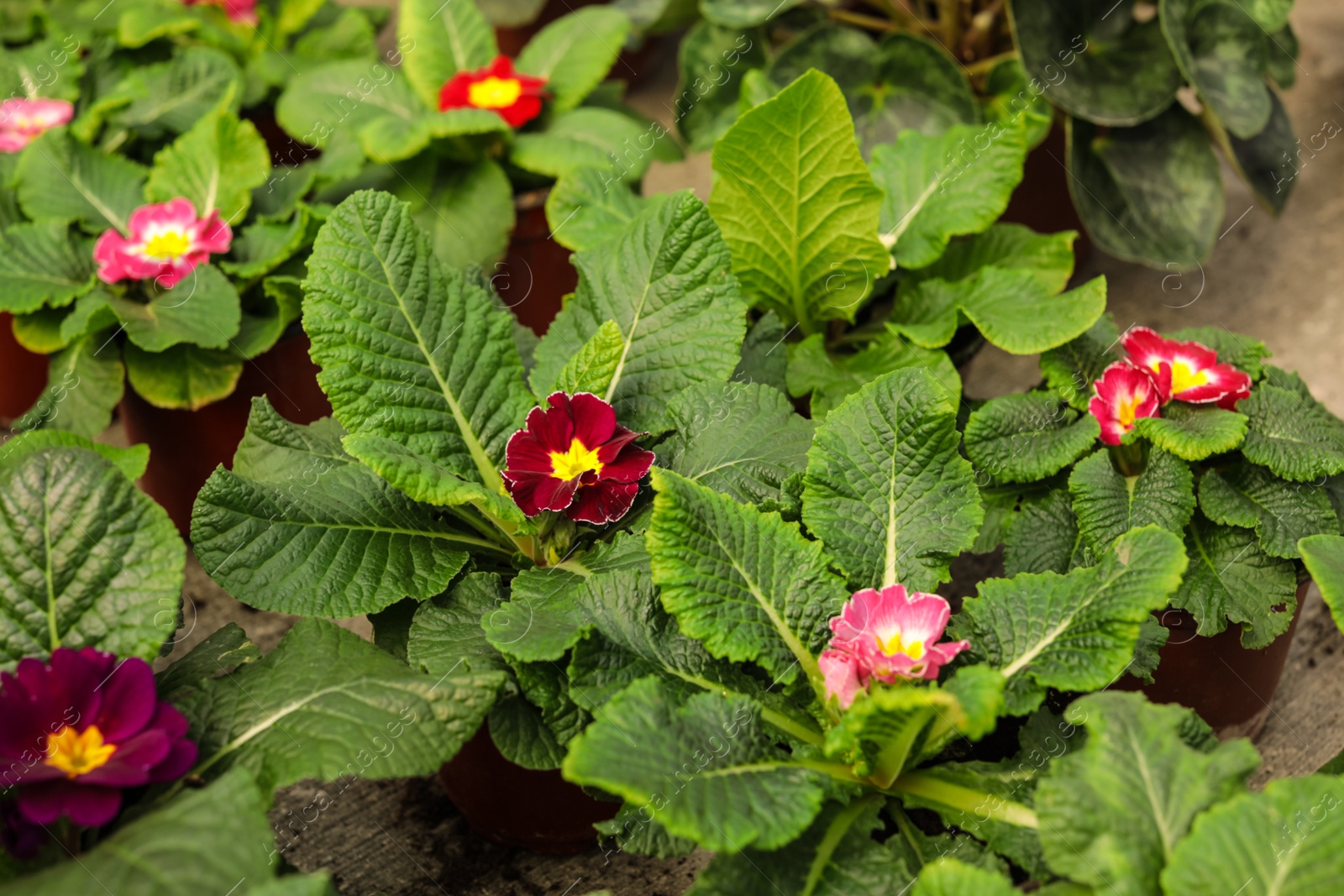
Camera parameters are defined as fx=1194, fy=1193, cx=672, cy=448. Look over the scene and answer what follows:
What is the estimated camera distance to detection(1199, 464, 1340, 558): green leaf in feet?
4.55

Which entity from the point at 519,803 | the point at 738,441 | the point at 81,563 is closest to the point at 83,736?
the point at 81,563

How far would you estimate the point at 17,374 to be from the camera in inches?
86.5

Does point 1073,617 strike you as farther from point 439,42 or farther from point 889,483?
point 439,42

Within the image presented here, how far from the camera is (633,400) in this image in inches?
57.7

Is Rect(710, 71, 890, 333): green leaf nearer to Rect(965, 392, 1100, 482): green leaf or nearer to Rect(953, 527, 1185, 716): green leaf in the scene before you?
Rect(965, 392, 1100, 482): green leaf

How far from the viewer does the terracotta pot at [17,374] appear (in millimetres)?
2146

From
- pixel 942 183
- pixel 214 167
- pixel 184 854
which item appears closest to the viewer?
pixel 184 854

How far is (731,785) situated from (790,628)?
9.1 inches

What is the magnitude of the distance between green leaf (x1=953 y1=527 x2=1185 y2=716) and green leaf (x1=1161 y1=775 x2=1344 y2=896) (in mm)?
173

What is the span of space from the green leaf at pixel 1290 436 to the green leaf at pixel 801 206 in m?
0.52

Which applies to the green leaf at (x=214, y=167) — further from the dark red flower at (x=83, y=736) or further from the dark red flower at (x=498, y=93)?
the dark red flower at (x=83, y=736)

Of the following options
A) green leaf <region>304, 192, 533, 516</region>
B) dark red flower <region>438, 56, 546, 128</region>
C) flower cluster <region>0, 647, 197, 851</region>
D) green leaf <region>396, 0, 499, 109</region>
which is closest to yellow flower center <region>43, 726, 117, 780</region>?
flower cluster <region>0, 647, 197, 851</region>

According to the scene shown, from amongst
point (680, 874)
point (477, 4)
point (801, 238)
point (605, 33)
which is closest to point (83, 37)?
point (477, 4)

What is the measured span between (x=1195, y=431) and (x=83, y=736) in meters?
1.23
